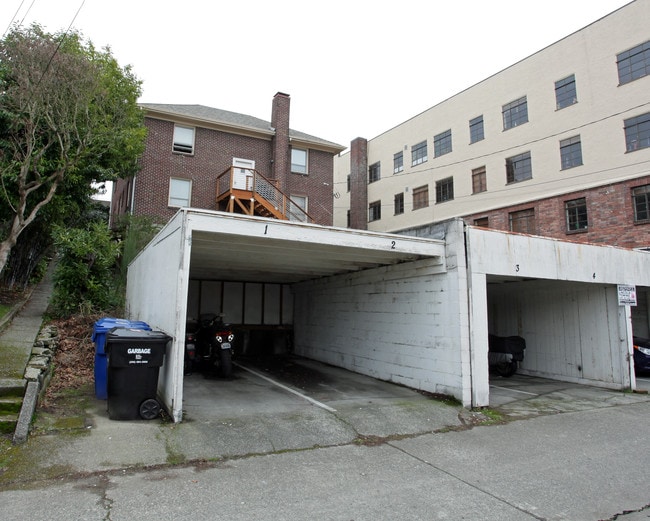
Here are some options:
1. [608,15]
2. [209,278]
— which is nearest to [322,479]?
[209,278]

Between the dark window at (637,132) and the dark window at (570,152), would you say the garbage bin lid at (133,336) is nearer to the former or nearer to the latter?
the dark window at (637,132)

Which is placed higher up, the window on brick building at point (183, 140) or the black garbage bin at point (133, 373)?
the window on brick building at point (183, 140)

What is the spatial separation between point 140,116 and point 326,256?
39.9ft

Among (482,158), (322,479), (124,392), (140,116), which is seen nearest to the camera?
(322,479)

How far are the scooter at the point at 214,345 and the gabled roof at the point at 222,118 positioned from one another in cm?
1235

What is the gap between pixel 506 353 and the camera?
1062cm

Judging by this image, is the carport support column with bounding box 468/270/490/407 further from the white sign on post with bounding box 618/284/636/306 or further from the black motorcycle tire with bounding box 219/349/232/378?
the black motorcycle tire with bounding box 219/349/232/378

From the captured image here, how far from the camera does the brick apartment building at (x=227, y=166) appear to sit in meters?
18.5

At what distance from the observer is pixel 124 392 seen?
5398 millimetres

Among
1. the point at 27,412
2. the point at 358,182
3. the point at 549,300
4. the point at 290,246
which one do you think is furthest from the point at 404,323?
the point at 358,182

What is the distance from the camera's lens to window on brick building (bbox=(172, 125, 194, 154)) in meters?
19.8

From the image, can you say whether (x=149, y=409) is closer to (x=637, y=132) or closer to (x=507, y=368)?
(x=507, y=368)

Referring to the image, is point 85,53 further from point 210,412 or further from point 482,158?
point 482,158

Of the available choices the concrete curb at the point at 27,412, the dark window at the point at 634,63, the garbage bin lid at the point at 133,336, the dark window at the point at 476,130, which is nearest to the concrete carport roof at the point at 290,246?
the garbage bin lid at the point at 133,336
